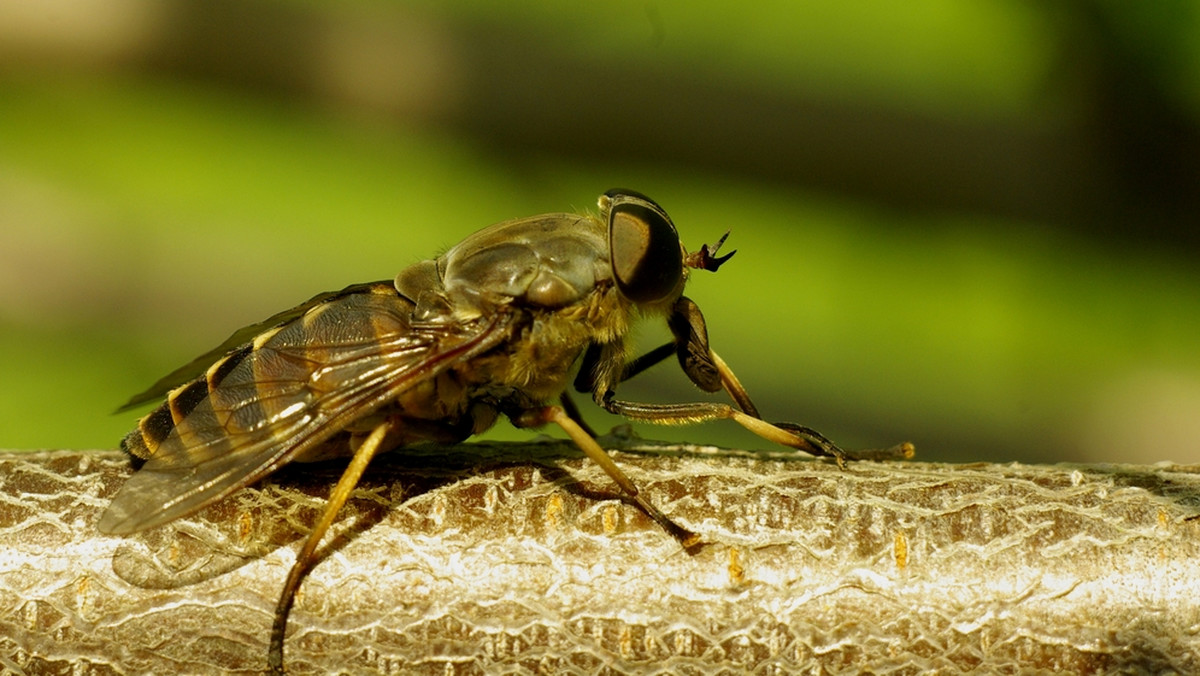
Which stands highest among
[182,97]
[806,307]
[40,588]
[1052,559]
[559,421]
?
[182,97]

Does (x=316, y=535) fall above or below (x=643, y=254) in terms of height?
below

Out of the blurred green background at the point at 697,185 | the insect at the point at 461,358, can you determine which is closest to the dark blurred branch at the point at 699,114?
the blurred green background at the point at 697,185

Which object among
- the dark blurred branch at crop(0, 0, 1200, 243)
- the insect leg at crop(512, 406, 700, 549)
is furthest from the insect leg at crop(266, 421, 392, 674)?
the dark blurred branch at crop(0, 0, 1200, 243)

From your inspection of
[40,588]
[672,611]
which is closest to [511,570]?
[672,611]

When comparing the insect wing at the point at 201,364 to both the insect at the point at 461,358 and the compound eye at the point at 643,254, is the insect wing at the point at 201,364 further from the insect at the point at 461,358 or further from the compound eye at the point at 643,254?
the compound eye at the point at 643,254

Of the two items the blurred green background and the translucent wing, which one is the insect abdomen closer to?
the translucent wing

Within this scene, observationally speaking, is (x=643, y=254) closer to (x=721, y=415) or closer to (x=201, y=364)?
(x=721, y=415)

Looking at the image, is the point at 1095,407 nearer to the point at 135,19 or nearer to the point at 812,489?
the point at 812,489

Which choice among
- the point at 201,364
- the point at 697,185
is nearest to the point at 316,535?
the point at 201,364
